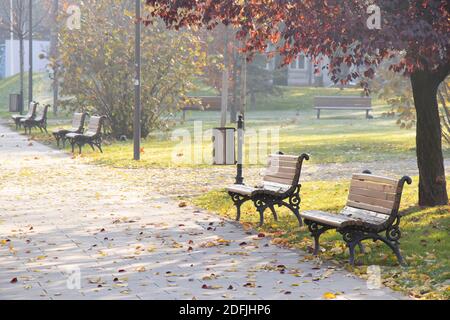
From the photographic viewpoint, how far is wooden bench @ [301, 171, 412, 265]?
10.7 metres

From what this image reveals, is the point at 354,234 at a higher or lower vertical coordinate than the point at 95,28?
lower

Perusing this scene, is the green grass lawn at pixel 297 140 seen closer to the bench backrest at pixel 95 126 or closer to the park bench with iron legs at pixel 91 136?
the park bench with iron legs at pixel 91 136

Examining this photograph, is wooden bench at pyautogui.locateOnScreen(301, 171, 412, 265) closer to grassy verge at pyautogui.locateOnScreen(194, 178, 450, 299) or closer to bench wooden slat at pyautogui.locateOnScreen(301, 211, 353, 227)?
bench wooden slat at pyautogui.locateOnScreen(301, 211, 353, 227)

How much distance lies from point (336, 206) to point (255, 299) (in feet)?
22.4

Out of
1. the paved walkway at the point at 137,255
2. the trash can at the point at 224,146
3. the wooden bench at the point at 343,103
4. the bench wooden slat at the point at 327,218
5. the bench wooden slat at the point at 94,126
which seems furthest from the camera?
the wooden bench at the point at 343,103

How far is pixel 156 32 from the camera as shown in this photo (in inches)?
1293

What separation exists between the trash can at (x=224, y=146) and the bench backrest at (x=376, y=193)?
7.98 metres

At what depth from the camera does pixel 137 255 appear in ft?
36.7

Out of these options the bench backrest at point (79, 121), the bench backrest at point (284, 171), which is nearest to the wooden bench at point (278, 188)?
the bench backrest at point (284, 171)

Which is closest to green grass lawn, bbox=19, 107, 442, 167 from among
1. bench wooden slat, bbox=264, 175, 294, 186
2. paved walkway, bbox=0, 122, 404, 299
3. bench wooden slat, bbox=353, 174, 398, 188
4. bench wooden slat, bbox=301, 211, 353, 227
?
paved walkway, bbox=0, 122, 404, 299

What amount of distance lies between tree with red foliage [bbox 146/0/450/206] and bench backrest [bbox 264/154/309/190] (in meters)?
1.48

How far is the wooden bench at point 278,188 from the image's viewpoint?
44.8ft
